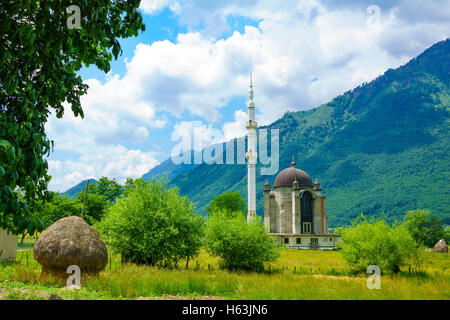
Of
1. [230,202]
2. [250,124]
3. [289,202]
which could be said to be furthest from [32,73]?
[230,202]

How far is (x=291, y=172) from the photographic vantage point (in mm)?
66750

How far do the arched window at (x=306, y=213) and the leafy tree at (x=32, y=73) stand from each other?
60.0m

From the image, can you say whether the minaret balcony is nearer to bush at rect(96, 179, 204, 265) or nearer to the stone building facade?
the stone building facade

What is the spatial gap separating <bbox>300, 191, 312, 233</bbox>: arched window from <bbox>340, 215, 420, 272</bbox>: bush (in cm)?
4144

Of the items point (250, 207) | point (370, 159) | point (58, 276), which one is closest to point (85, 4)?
point (58, 276)

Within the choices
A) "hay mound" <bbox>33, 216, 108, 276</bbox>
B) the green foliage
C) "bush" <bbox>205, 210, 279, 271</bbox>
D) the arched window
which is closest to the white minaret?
the arched window

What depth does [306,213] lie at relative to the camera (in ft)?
212

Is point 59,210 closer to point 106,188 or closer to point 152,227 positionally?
point 106,188

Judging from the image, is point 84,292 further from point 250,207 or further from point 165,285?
point 250,207

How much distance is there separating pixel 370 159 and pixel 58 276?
18314cm

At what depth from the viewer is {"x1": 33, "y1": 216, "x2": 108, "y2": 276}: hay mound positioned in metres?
15.4

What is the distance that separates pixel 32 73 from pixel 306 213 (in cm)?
6144

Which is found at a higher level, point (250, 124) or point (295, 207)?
point (250, 124)
